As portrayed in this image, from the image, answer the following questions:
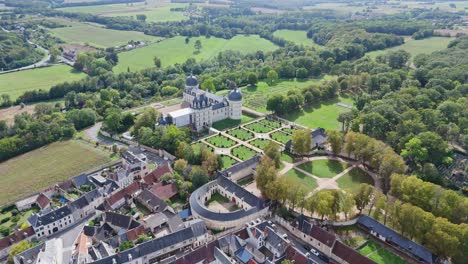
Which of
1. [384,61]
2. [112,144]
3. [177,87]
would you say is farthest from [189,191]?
[384,61]

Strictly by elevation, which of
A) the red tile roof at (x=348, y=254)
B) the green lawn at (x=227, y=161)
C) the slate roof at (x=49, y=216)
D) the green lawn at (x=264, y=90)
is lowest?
the green lawn at (x=264, y=90)

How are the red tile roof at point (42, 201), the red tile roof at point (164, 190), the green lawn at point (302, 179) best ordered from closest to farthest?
the red tile roof at point (42, 201), the red tile roof at point (164, 190), the green lawn at point (302, 179)

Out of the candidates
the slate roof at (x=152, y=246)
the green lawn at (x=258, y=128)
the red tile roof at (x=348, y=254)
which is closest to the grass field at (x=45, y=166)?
the slate roof at (x=152, y=246)

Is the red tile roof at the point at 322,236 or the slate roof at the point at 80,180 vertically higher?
the red tile roof at the point at 322,236

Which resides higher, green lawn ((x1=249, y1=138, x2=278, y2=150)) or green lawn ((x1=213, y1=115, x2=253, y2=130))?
green lawn ((x1=249, y1=138, x2=278, y2=150))

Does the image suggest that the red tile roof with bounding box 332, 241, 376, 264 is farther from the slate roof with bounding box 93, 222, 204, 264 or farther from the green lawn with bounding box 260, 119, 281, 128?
the green lawn with bounding box 260, 119, 281, 128

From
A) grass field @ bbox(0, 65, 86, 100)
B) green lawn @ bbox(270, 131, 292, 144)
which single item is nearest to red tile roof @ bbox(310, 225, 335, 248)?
green lawn @ bbox(270, 131, 292, 144)

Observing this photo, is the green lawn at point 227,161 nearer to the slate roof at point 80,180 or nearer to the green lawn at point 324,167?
the green lawn at point 324,167

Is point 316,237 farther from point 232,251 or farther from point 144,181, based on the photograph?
point 144,181
